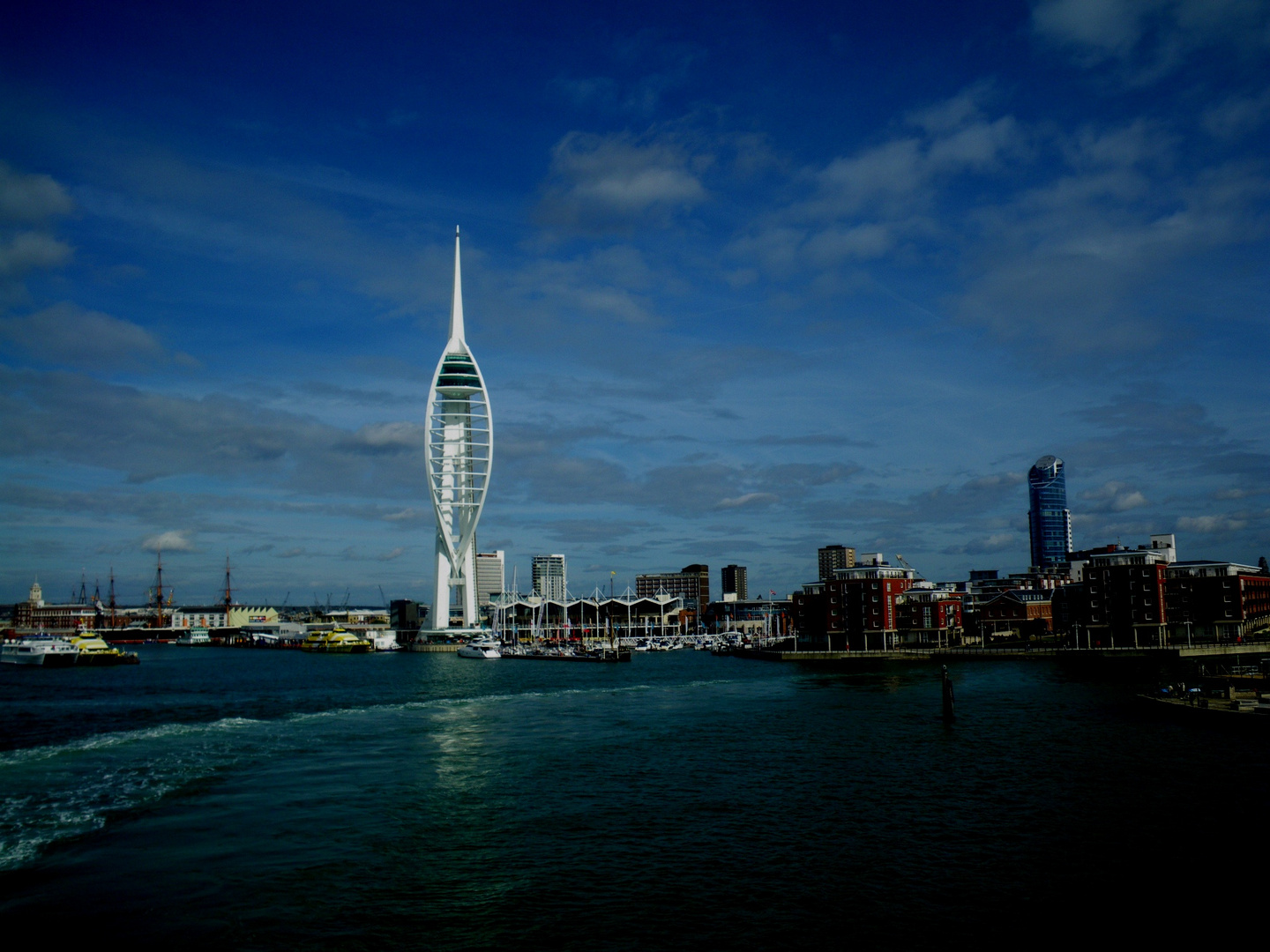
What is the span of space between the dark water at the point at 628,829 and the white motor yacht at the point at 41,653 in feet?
203

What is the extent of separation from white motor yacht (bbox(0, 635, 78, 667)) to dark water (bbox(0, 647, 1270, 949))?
203ft

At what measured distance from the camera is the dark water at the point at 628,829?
1797 cm

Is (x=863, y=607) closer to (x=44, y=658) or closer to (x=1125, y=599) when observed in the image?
(x=1125, y=599)

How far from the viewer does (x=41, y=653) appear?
101812mm

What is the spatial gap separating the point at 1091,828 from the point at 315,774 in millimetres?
24696

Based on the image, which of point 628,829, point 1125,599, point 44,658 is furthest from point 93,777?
point 1125,599

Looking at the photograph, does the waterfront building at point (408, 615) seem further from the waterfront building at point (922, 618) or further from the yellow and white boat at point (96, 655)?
the waterfront building at point (922, 618)

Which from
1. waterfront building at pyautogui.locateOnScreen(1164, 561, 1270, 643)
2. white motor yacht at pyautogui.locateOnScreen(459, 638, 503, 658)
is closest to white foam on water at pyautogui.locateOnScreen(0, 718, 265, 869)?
white motor yacht at pyautogui.locateOnScreen(459, 638, 503, 658)

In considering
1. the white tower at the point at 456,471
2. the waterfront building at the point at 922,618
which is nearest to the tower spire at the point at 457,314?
the white tower at the point at 456,471

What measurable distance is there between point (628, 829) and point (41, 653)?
10142 centimetres

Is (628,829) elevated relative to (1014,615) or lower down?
elevated

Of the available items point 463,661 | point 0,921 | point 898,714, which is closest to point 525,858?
point 0,921

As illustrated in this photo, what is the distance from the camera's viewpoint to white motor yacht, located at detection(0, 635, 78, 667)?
101812mm

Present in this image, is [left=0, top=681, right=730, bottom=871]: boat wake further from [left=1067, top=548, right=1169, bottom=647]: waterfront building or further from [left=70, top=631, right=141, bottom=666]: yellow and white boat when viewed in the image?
[left=1067, top=548, right=1169, bottom=647]: waterfront building
